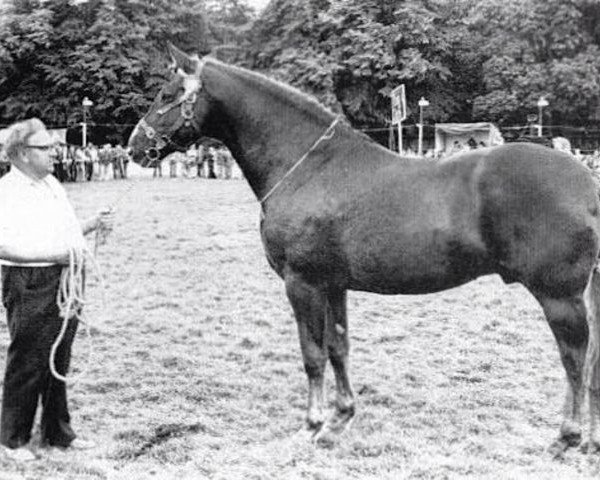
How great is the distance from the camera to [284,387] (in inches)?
266

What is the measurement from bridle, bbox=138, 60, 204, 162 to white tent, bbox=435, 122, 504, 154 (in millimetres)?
36633

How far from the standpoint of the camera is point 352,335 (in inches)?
335

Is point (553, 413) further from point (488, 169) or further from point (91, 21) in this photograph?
point (91, 21)

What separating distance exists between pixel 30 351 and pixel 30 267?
566 mm

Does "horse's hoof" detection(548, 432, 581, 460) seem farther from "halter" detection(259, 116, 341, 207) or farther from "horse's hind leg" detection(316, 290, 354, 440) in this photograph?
"halter" detection(259, 116, 341, 207)

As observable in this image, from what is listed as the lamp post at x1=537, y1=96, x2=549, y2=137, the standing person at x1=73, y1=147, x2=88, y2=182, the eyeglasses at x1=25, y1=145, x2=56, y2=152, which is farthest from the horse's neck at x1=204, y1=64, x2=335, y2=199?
the lamp post at x1=537, y1=96, x2=549, y2=137

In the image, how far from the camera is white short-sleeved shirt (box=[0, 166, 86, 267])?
5004 mm

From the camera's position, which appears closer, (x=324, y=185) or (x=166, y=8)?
(x=324, y=185)

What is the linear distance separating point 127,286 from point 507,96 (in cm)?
3711

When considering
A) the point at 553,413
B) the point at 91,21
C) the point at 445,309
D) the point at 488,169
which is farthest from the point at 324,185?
the point at 91,21

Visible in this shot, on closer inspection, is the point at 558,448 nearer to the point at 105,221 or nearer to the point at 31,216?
the point at 105,221

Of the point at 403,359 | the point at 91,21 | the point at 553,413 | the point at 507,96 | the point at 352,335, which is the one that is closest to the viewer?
the point at 553,413

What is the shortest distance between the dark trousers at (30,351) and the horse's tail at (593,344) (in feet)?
11.8

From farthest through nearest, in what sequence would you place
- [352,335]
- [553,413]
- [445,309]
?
[445,309]
[352,335]
[553,413]
